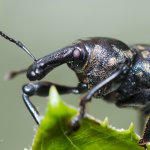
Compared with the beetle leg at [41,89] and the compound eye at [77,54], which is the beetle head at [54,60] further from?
the beetle leg at [41,89]

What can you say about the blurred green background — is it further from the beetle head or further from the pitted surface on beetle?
the beetle head

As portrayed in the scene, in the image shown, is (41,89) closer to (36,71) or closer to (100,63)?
(36,71)

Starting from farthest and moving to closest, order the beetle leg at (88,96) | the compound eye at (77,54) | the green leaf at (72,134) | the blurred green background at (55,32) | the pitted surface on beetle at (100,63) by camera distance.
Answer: the blurred green background at (55,32) < the pitted surface on beetle at (100,63) < the compound eye at (77,54) < the beetle leg at (88,96) < the green leaf at (72,134)

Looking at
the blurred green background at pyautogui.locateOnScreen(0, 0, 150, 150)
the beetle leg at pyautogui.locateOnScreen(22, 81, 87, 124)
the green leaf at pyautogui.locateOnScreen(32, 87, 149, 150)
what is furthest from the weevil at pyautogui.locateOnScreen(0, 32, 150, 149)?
the blurred green background at pyautogui.locateOnScreen(0, 0, 150, 150)

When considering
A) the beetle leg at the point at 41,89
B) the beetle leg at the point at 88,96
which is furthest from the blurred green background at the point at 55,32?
the beetle leg at the point at 88,96

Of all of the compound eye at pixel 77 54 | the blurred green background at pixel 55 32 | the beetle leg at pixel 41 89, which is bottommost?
the blurred green background at pixel 55 32

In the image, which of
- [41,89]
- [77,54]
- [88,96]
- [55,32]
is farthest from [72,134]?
[55,32]
